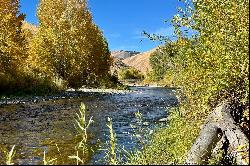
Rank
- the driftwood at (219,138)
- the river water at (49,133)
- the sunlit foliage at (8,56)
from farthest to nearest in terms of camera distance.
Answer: the sunlit foliage at (8,56), the river water at (49,133), the driftwood at (219,138)

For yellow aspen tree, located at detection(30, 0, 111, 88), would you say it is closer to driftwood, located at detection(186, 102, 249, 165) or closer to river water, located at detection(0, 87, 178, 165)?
river water, located at detection(0, 87, 178, 165)

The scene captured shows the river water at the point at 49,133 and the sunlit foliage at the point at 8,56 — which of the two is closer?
the river water at the point at 49,133

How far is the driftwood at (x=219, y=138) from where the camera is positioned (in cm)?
862

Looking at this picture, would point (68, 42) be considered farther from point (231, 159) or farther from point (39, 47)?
point (231, 159)

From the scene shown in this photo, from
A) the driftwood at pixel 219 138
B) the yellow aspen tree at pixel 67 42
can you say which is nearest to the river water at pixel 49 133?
the driftwood at pixel 219 138

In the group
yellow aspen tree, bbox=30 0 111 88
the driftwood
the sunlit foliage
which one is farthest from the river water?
yellow aspen tree, bbox=30 0 111 88

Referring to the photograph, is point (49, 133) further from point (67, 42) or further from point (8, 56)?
point (67, 42)

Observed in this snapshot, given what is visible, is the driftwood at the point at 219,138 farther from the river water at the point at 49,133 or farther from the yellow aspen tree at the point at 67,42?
the yellow aspen tree at the point at 67,42

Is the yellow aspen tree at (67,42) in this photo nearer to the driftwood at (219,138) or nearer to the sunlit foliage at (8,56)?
the sunlit foliage at (8,56)

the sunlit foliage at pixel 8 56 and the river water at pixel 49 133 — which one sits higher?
the sunlit foliage at pixel 8 56

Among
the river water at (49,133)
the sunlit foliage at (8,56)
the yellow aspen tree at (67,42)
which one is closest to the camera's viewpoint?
the river water at (49,133)

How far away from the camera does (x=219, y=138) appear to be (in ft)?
32.7

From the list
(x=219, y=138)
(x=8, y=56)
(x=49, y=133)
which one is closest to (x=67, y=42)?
(x=8, y=56)

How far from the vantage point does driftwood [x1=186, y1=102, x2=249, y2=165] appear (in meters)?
8.62
